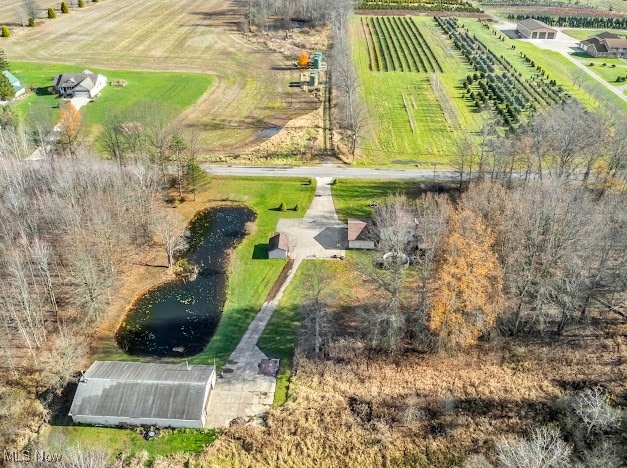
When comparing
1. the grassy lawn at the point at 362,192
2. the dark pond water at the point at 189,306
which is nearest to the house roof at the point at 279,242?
the dark pond water at the point at 189,306

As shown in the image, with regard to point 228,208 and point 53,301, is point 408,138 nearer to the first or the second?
point 228,208

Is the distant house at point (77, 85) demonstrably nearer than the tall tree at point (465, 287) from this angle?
No

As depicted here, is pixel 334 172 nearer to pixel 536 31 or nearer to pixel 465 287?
pixel 465 287

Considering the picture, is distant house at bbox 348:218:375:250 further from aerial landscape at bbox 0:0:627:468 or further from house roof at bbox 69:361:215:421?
house roof at bbox 69:361:215:421

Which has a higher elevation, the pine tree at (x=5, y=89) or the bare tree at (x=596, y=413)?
the pine tree at (x=5, y=89)

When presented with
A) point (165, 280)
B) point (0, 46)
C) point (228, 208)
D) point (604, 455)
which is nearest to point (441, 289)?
point (604, 455)

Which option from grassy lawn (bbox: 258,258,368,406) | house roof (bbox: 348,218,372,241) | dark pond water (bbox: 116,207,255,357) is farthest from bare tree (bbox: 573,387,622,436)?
dark pond water (bbox: 116,207,255,357)

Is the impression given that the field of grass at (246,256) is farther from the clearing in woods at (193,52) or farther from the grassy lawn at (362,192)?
the clearing in woods at (193,52)

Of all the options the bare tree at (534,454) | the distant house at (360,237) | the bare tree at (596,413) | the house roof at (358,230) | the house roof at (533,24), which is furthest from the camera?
the house roof at (533,24)
